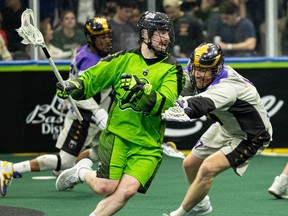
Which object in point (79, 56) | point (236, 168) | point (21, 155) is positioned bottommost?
point (21, 155)

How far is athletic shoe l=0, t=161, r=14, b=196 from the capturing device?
29.9ft

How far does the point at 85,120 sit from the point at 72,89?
9.89ft

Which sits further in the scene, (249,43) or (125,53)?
(249,43)

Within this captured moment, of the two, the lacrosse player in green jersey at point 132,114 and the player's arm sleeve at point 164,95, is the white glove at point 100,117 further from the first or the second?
the player's arm sleeve at point 164,95

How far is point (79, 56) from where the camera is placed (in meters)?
9.84

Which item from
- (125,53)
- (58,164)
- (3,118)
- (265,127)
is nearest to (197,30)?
(3,118)

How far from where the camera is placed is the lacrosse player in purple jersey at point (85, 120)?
9766 mm

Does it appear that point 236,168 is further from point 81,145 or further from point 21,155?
point 21,155

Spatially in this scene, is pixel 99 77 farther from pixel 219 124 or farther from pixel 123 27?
pixel 123 27

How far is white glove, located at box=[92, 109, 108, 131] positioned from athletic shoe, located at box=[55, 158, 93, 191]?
1021mm

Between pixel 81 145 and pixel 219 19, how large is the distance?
3396mm

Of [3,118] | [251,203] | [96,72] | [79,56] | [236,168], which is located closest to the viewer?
[96,72]

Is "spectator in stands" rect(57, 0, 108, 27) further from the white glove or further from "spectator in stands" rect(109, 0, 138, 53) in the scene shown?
the white glove

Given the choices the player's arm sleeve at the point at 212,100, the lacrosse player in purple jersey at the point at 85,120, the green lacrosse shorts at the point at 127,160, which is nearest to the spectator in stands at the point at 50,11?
the lacrosse player in purple jersey at the point at 85,120
